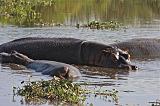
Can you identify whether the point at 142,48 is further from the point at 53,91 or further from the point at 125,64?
the point at 53,91

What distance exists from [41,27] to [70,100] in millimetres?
13020

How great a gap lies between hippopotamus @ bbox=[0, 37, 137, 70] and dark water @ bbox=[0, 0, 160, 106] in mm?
516

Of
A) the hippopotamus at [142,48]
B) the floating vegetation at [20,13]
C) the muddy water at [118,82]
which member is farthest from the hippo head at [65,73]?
the floating vegetation at [20,13]

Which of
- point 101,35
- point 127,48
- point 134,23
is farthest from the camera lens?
point 134,23

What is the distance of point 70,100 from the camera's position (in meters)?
9.02

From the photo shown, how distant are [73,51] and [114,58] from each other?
1.16 m

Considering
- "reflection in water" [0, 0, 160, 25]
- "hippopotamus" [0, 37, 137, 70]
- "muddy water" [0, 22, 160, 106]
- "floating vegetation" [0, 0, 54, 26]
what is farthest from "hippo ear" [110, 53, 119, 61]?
"reflection in water" [0, 0, 160, 25]

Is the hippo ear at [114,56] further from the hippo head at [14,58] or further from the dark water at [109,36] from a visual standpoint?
the hippo head at [14,58]

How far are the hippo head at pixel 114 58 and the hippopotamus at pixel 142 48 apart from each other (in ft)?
5.13

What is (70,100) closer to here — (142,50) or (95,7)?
(142,50)

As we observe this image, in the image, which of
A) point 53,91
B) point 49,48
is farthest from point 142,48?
point 53,91

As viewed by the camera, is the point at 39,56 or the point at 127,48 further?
the point at 127,48

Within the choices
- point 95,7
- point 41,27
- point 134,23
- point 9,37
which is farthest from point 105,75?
point 95,7

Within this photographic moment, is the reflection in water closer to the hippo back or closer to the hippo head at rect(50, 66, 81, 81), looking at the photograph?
the hippo back
